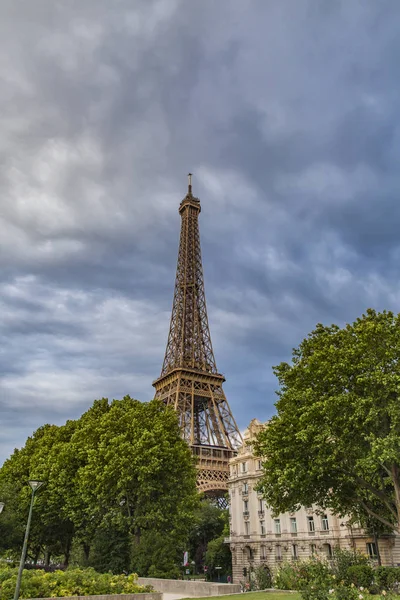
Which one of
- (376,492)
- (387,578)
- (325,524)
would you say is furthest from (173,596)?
(325,524)

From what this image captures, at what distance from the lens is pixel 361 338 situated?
26.2 meters

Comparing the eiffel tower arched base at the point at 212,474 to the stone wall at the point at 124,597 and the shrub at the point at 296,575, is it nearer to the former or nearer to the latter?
the shrub at the point at 296,575

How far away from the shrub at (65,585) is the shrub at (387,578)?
38.6 feet

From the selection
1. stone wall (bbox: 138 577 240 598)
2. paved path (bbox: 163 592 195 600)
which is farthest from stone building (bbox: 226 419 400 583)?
paved path (bbox: 163 592 195 600)

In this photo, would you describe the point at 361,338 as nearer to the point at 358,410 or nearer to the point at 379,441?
the point at 358,410

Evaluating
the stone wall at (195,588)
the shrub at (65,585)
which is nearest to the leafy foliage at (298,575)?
the stone wall at (195,588)

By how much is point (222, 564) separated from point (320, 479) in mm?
46321

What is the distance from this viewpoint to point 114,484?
36.0 m

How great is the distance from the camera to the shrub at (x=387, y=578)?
23.5m

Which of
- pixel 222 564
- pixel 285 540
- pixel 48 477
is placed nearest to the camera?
pixel 48 477

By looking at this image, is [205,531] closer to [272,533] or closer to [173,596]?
[272,533]

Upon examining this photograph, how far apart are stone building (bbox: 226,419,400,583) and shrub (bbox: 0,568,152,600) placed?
24.3 meters

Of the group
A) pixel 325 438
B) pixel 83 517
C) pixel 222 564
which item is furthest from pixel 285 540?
pixel 325 438

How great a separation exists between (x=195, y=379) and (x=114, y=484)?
4955cm
